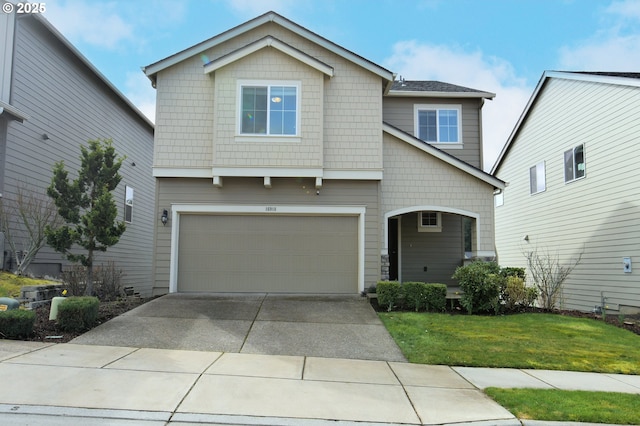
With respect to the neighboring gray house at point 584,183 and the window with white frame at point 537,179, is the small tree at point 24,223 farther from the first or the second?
the window with white frame at point 537,179

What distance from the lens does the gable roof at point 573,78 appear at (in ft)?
42.5

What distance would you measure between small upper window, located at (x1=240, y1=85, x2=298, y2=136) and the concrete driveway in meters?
4.35

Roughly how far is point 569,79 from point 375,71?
7240 millimetres

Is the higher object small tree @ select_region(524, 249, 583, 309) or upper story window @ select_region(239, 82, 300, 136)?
upper story window @ select_region(239, 82, 300, 136)

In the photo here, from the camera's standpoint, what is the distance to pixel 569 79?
15688 mm

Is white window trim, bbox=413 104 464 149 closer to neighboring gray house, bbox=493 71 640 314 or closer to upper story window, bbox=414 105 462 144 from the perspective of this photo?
upper story window, bbox=414 105 462 144

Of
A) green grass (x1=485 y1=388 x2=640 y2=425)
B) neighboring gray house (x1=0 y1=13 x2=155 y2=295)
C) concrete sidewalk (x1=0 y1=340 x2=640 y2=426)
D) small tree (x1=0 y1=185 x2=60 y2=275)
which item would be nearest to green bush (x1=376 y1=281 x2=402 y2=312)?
concrete sidewalk (x1=0 y1=340 x2=640 y2=426)

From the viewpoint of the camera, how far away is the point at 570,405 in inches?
226

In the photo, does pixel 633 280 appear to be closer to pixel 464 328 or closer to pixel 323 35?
pixel 464 328

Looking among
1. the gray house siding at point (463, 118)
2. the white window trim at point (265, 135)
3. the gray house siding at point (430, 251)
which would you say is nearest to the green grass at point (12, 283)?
the white window trim at point (265, 135)

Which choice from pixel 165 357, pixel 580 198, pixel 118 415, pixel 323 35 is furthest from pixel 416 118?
pixel 118 415

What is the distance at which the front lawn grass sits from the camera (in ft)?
26.0

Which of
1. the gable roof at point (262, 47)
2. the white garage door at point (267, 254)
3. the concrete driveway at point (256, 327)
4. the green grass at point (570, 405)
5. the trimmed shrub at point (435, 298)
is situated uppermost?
the gable roof at point (262, 47)

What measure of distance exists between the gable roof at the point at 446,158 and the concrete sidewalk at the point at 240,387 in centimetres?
675
